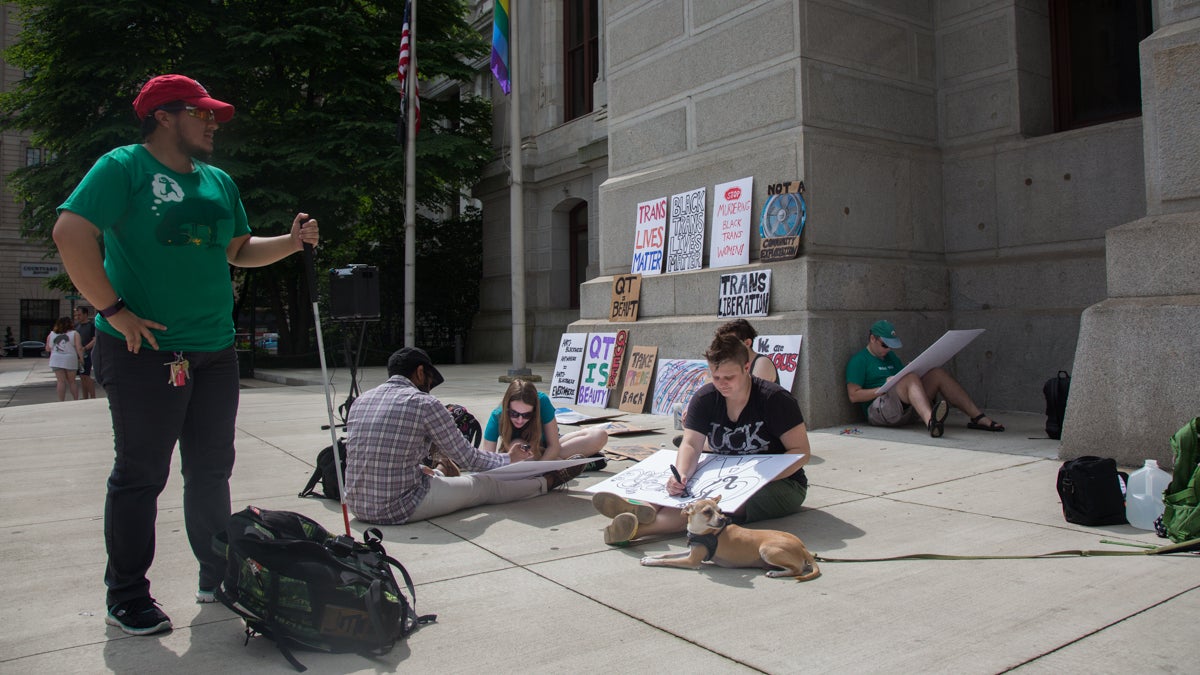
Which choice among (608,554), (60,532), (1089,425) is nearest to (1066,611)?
(608,554)

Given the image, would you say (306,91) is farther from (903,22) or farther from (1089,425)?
(1089,425)

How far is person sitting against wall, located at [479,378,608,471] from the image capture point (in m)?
5.67

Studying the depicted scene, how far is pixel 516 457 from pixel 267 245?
239cm

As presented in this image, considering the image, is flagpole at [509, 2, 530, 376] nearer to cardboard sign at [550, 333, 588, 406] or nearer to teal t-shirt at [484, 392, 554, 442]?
cardboard sign at [550, 333, 588, 406]

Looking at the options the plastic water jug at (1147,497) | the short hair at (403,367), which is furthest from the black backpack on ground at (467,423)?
the plastic water jug at (1147,497)

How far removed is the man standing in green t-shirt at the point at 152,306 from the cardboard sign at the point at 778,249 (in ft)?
20.0

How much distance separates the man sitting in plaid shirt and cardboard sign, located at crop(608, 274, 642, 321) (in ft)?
18.0

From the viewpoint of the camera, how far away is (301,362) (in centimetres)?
2394

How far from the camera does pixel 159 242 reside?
3.20m

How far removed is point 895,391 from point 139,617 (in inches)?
259

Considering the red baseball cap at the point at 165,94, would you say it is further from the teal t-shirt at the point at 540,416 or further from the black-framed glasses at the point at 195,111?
the teal t-shirt at the point at 540,416

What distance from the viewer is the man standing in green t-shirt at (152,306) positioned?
3.05 m

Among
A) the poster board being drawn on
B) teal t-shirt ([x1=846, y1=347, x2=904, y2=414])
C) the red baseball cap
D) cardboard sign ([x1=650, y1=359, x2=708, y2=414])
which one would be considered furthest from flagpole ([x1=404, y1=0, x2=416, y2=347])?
the red baseball cap

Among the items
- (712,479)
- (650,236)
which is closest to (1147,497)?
(712,479)
